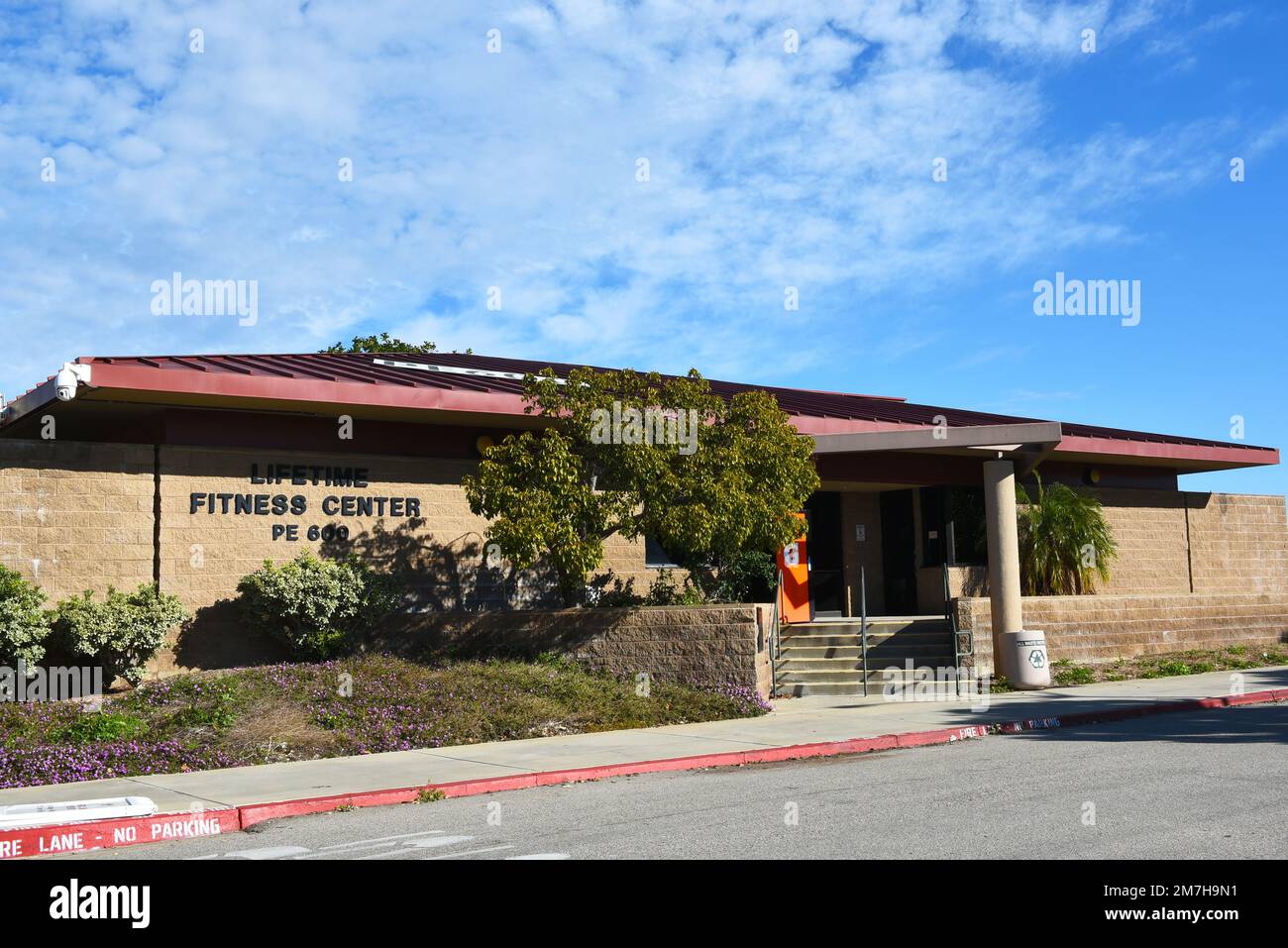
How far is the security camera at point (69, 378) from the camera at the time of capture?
14.8 m

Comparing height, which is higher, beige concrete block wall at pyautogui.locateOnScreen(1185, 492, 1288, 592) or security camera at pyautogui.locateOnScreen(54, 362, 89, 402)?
security camera at pyautogui.locateOnScreen(54, 362, 89, 402)

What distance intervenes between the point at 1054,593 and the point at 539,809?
53.7 feet

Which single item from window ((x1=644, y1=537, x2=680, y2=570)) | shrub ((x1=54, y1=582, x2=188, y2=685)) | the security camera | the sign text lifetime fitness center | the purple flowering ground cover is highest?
the security camera

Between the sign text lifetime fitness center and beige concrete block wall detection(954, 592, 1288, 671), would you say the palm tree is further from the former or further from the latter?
the sign text lifetime fitness center

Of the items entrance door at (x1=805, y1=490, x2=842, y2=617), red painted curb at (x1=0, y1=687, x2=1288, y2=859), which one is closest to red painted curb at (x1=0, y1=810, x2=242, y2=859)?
red painted curb at (x1=0, y1=687, x2=1288, y2=859)

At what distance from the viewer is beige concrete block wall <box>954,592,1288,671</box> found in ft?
66.2

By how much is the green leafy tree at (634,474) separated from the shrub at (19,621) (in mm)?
5572

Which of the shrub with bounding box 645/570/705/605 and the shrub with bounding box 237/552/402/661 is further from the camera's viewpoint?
the shrub with bounding box 645/570/705/605

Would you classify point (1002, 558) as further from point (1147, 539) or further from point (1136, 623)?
point (1147, 539)

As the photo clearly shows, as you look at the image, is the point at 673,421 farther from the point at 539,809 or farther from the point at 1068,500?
the point at 1068,500

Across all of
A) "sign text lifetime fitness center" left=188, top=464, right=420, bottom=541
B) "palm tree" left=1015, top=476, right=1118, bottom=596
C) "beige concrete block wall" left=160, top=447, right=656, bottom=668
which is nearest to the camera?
"beige concrete block wall" left=160, top=447, right=656, bottom=668

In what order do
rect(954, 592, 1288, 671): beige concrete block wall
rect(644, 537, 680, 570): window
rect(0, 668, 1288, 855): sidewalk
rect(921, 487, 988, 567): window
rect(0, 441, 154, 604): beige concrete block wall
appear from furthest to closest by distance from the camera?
1. rect(921, 487, 988, 567): window
2. rect(644, 537, 680, 570): window
3. rect(954, 592, 1288, 671): beige concrete block wall
4. rect(0, 441, 154, 604): beige concrete block wall
5. rect(0, 668, 1288, 855): sidewalk

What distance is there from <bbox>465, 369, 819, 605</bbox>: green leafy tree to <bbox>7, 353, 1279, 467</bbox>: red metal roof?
1.56 metres

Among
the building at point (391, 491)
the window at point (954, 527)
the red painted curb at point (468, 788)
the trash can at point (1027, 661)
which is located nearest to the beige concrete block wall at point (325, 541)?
the building at point (391, 491)
